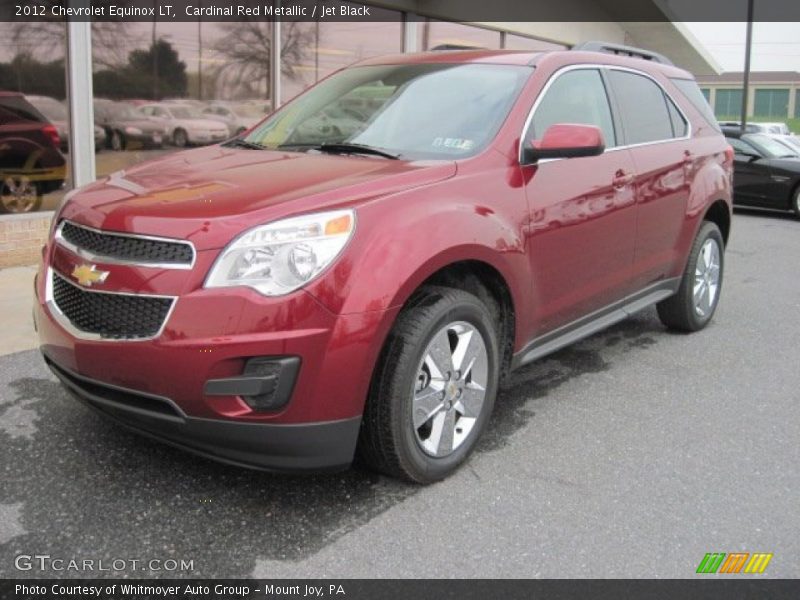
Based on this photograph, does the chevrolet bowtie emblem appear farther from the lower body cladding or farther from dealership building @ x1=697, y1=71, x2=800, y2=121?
→ dealership building @ x1=697, y1=71, x2=800, y2=121

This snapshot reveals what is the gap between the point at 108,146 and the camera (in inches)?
336

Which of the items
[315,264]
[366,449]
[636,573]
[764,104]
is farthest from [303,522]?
[764,104]

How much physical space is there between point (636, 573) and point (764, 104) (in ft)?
345

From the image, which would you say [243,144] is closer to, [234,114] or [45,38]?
[45,38]

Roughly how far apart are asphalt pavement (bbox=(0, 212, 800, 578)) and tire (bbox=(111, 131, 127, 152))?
4.48 metres

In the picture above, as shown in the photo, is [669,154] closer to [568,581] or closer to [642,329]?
[642,329]

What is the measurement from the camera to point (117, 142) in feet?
28.3

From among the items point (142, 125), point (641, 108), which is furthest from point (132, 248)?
point (142, 125)

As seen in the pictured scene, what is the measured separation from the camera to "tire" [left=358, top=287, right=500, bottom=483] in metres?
3.07

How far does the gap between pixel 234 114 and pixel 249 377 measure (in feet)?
26.0

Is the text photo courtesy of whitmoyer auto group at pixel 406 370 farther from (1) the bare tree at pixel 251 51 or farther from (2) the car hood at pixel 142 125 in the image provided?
(1) the bare tree at pixel 251 51

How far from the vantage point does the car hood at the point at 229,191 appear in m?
2.88

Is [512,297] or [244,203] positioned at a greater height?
[244,203]

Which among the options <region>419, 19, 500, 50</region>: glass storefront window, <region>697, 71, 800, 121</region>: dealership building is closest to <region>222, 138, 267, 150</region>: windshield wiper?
<region>419, 19, 500, 50</region>: glass storefront window
